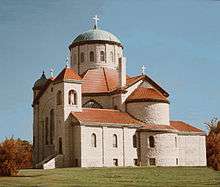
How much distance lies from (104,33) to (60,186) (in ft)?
163

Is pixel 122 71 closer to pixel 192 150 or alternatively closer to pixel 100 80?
pixel 100 80

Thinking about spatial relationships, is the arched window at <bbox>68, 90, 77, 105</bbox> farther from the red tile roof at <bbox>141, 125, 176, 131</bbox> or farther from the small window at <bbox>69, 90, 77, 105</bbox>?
the red tile roof at <bbox>141, 125, 176, 131</bbox>

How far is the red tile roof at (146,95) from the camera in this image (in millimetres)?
66375

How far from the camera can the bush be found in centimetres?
4331

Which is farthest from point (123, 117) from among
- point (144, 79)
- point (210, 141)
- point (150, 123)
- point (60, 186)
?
point (60, 186)

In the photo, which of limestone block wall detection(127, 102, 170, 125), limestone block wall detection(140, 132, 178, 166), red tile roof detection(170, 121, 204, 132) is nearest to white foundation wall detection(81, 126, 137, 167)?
limestone block wall detection(140, 132, 178, 166)

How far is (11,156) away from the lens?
1726 inches

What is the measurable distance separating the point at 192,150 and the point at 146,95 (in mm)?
10858

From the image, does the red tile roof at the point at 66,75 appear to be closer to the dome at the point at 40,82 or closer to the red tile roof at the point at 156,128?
the dome at the point at 40,82

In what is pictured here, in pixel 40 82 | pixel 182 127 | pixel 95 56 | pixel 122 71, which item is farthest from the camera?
pixel 95 56

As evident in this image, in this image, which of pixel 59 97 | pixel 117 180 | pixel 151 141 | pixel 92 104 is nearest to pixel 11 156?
pixel 117 180

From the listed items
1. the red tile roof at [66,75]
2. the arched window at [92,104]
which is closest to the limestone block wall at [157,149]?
the arched window at [92,104]

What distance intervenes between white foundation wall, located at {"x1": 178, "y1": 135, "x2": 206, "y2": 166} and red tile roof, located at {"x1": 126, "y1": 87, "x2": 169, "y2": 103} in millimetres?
6580

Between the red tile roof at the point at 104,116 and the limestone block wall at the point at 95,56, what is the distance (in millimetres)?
10827
